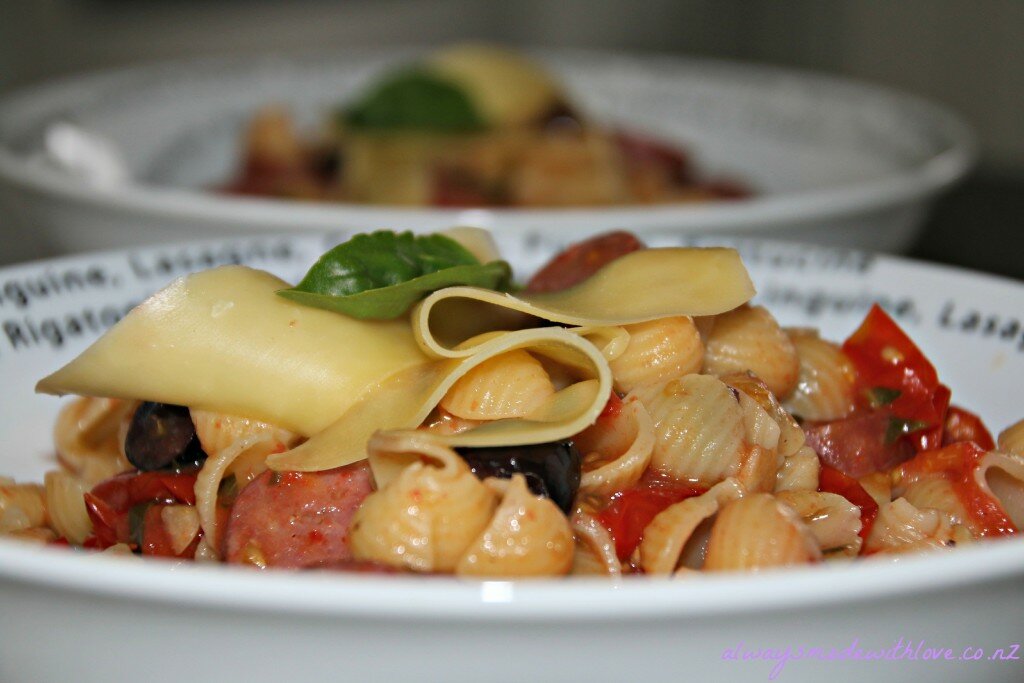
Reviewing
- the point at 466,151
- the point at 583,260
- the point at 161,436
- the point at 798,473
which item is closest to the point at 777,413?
the point at 798,473

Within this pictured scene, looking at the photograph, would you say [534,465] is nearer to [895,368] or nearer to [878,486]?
[878,486]

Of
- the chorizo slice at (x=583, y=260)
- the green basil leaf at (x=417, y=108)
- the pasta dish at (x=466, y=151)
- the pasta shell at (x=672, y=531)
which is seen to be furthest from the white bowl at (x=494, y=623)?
the green basil leaf at (x=417, y=108)

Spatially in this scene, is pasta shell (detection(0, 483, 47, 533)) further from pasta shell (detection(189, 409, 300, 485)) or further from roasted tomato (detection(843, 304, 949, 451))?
roasted tomato (detection(843, 304, 949, 451))

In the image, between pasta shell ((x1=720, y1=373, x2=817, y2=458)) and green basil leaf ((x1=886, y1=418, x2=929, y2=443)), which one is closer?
pasta shell ((x1=720, y1=373, x2=817, y2=458))

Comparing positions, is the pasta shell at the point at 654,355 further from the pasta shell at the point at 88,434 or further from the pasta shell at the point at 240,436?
the pasta shell at the point at 88,434

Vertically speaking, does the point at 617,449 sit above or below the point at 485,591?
below

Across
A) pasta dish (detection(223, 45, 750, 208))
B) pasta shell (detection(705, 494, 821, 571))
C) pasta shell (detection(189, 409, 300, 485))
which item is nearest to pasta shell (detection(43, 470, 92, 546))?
pasta shell (detection(189, 409, 300, 485))

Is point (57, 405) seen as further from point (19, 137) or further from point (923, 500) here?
point (19, 137)
